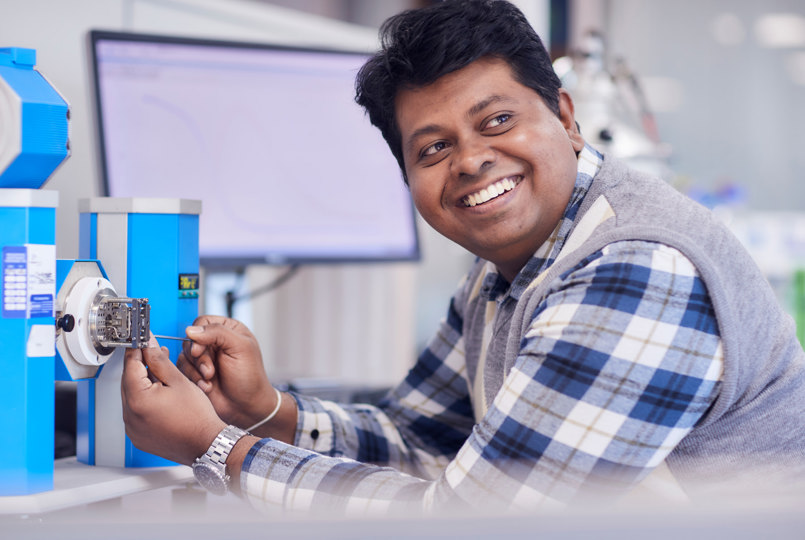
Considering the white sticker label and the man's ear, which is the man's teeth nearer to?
the man's ear

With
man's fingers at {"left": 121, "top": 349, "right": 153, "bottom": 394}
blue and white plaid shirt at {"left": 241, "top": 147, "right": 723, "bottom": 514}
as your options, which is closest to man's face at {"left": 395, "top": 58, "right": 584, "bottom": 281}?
blue and white plaid shirt at {"left": 241, "top": 147, "right": 723, "bottom": 514}

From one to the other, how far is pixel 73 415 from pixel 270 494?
1.40 ft

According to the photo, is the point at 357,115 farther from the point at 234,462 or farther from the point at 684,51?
the point at 684,51

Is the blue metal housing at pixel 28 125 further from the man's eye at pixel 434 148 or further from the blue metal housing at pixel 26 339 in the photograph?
the man's eye at pixel 434 148

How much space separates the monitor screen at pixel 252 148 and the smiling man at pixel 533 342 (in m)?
0.46

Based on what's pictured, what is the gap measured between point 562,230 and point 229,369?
0.40 meters

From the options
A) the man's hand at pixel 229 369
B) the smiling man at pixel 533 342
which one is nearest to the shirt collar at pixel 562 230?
the smiling man at pixel 533 342

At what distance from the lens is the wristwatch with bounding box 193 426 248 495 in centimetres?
85

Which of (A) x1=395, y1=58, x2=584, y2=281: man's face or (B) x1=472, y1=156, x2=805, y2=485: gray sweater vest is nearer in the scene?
(B) x1=472, y1=156, x2=805, y2=485: gray sweater vest

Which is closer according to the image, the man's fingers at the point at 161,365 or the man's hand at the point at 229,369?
the man's fingers at the point at 161,365

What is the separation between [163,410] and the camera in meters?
0.83

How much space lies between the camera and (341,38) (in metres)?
1.98

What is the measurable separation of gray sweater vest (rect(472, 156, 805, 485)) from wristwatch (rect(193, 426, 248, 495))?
291mm

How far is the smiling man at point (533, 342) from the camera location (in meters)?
0.75
